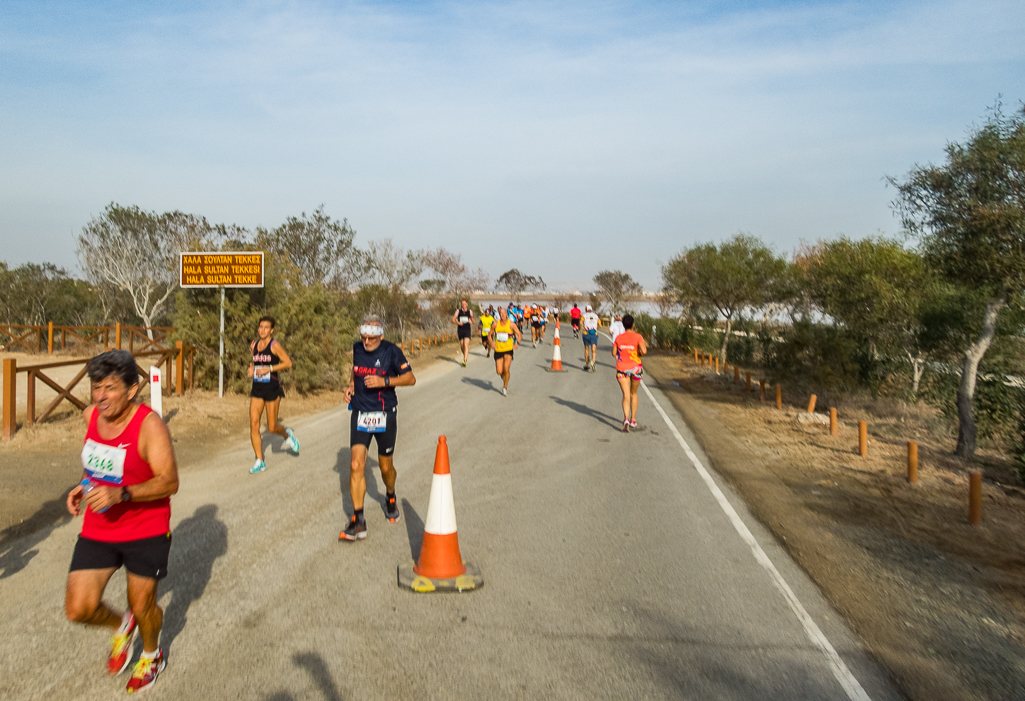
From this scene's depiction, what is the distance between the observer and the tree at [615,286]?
78125mm

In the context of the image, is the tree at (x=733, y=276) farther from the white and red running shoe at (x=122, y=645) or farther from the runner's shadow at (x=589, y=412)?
the white and red running shoe at (x=122, y=645)

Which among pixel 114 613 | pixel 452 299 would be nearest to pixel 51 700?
pixel 114 613

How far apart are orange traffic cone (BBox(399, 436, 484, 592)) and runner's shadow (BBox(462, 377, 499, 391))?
12.5m

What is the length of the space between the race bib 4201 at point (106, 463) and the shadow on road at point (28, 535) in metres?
2.57

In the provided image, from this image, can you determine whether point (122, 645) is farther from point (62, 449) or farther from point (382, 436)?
point (62, 449)

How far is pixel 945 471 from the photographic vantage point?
33.5 feet

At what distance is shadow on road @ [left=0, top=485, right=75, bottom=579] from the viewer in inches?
216

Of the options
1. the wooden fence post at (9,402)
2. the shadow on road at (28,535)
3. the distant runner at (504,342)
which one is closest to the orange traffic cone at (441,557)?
the shadow on road at (28,535)

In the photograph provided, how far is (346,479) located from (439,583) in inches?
137

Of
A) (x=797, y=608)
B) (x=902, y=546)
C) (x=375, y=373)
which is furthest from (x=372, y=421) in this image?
(x=902, y=546)

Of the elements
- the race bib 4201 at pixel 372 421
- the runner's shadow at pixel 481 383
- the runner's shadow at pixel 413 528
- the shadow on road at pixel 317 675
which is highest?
the race bib 4201 at pixel 372 421

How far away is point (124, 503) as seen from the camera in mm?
3564

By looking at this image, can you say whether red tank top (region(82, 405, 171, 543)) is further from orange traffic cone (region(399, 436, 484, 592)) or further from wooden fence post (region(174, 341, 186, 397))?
wooden fence post (region(174, 341, 186, 397))

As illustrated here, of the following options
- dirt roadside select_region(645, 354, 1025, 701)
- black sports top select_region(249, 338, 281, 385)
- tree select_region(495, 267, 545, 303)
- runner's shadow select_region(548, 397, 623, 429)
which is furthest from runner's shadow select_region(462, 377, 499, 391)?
tree select_region(495, 267, 545, 303)
